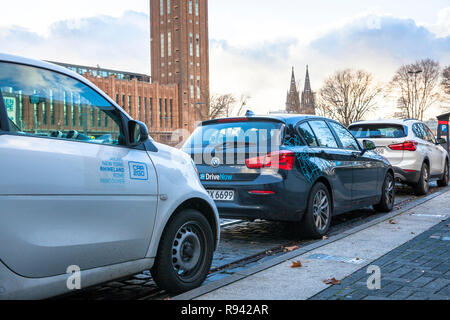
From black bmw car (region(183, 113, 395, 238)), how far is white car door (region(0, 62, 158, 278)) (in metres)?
2.44

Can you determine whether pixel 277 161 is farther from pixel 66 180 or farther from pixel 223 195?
pixel 66 180

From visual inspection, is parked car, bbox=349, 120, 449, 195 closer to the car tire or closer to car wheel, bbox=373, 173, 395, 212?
car wheel, bbox=373, 173, 395, 212

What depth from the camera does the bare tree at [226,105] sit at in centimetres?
6194

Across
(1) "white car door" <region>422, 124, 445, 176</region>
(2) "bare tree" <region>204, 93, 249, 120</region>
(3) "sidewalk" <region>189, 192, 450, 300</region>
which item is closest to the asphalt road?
(3) "sidewalk" <region>189, 192, 450, 300</region>

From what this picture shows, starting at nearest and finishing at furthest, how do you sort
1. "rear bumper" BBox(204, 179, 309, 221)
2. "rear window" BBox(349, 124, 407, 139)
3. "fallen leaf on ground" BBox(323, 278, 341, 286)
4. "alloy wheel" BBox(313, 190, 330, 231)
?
"fallen leaf on ground" BBox(323, 278, 341, 286) → "rear bumper" BBox(204, 179, 309, 221) → "alloy wheel" BBox(313, 190, 330, 231) → "rear window" BBox(349, 124, 407, 139)

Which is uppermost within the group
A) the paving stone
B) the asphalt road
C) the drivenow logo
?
the drivenow logo

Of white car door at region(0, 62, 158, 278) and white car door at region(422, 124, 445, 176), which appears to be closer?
white car door at region(0, 62, 158, 278)

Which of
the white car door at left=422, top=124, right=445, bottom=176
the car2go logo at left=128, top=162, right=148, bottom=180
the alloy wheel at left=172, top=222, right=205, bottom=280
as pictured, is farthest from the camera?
the white car door at left=422, top=124, right=445, bottom=176

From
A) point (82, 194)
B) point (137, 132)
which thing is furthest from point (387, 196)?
point (82, 194)

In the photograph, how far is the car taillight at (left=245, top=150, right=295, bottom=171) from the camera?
6.02m

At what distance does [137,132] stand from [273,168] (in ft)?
8.39

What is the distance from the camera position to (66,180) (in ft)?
10.2

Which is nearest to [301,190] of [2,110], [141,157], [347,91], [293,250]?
[293,250]

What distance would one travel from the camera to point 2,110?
2951 millimetres
